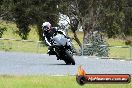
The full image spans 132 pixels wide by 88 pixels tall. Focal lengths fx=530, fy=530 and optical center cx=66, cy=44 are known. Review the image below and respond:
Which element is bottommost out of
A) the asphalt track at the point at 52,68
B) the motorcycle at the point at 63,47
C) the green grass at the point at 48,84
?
the asphalt track at the point at 52,68

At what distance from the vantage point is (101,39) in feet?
126

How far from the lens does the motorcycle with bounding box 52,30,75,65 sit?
19281 mm

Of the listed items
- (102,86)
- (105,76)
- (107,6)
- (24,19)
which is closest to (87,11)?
(107,6)

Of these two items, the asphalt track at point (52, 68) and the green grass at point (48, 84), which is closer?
the green grass at point (48, 84)

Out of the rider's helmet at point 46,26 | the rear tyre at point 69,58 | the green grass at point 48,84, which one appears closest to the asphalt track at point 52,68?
the rear tyre at point 69,58

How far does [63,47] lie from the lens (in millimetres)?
19391

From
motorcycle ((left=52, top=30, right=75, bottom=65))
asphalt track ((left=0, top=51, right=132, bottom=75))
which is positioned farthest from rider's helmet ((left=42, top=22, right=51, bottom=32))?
asphalt track ((left=0, top=51, right=132, bottom=75))

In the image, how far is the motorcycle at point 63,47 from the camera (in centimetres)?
1928

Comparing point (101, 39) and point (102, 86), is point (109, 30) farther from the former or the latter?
point (102, 86)

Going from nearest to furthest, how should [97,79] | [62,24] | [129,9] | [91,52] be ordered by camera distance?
1. [97,79]
2. [91,52]
3. [62,24]
4. [129,9]

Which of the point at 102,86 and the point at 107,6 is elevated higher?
the point at 107,6

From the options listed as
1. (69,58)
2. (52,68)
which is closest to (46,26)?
(69,58)

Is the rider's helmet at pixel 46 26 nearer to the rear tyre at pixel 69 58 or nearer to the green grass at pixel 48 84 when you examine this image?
the rear tyre at pixel 69 58

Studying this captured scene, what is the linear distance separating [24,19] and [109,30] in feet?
27.1
